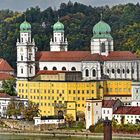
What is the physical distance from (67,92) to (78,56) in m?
4.65

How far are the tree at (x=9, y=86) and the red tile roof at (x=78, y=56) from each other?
9.03 feet

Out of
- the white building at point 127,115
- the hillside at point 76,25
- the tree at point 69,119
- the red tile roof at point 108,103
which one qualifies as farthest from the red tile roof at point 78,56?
the hillside at point 76,25

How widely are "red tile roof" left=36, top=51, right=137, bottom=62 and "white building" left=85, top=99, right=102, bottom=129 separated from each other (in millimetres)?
6639

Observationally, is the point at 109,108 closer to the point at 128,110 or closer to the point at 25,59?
the point at 128,110

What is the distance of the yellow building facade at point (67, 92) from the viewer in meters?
62.2

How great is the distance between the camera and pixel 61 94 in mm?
62938

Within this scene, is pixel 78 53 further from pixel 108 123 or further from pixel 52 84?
pixel 108 123

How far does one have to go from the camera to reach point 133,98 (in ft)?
203

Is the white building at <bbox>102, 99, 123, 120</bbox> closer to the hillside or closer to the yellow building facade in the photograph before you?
the yellow building facade

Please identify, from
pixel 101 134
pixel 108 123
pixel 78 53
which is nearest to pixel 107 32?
pixel 78 53

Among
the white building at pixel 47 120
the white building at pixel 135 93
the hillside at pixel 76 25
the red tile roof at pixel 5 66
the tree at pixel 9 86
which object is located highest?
the hillside at pixel 76 25

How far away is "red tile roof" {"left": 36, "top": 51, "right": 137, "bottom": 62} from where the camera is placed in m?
65.2

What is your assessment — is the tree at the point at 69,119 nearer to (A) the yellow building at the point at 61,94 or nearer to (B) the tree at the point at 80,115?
(B) the tree at the point at 80,115

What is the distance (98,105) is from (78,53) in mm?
9262
